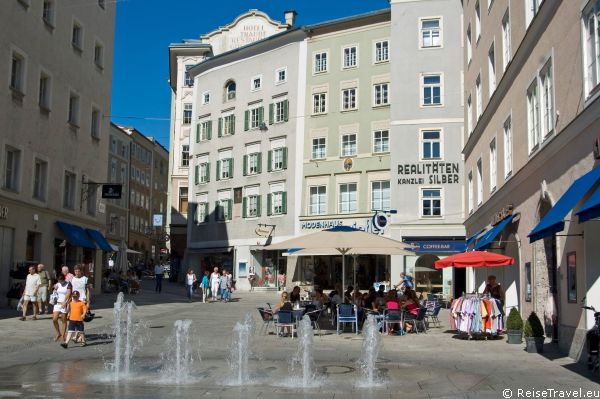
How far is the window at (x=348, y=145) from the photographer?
43969 mm

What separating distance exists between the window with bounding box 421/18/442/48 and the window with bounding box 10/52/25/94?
76.5ft

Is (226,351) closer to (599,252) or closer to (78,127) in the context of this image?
(599,252)

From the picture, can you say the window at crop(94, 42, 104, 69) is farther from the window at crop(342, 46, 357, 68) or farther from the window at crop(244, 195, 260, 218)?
the window at crop(342, 46, 357, 68)

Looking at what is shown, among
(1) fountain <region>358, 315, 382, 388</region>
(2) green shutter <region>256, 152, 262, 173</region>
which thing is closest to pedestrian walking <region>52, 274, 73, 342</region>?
(1) fountain <region>358, 315, 382, 388</region>

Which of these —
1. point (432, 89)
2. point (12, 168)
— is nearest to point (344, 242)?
point (12, 168)

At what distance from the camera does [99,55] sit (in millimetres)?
36250

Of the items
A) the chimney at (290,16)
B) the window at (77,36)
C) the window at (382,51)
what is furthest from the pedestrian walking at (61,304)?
the chimney at (290,16)

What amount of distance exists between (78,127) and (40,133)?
13.2ft

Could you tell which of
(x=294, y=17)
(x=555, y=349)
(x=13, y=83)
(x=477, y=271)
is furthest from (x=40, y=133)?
(x=294, y=17)

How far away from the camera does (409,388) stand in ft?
34.1

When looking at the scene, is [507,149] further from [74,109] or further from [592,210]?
[74,109]

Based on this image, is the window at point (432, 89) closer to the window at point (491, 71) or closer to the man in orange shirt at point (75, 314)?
the window at point (491, 71)

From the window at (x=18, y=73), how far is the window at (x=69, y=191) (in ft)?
19.3

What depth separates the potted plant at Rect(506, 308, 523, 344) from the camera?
54.3 ft
